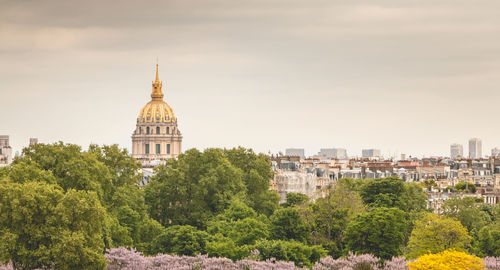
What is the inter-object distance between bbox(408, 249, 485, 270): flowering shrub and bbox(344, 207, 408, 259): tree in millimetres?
12194

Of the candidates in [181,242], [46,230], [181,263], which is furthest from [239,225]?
[46,230]

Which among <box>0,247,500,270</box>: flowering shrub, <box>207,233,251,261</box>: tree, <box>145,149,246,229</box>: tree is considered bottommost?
<box>0,247,500,270</box>: flowering shrub

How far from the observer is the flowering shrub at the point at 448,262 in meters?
47.7

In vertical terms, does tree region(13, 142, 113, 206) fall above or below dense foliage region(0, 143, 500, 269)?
above

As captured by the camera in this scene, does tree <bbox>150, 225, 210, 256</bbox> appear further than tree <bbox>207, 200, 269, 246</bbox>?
No

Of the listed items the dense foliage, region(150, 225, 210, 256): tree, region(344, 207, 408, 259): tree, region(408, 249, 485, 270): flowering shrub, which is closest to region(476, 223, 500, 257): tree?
the dense foliage

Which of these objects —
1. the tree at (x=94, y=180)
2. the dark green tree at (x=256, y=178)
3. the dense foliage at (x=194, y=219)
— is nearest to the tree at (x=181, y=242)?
the dense foliage at (x=194, y=219)

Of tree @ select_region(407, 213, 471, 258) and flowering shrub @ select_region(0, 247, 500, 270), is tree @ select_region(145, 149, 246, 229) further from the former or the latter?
flowering shrub @ select_region(0, 247, 500, 270)

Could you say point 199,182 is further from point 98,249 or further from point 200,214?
point 98,249

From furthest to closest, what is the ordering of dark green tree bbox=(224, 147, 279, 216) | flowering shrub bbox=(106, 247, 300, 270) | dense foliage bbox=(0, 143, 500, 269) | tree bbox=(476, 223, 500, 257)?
1. dark green tree bbox=(224, 147, 279, 216)
2. tree bbox=(476, 223, 500, 257)
3. flowering shrub bbox=(106, 247, 300, 270)
4. dense foliage bbox=(0, 143, 500, 269)

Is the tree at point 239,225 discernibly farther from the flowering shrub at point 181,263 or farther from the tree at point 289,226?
the flowering shrub at point 181,263

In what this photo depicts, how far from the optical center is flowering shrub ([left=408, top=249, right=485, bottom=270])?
4769 centimetres

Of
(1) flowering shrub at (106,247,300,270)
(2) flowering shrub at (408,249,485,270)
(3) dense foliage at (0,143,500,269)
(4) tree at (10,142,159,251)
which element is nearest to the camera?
(2) flowering shrub at (408,249,485,270)

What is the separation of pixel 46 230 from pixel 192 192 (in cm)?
2986
